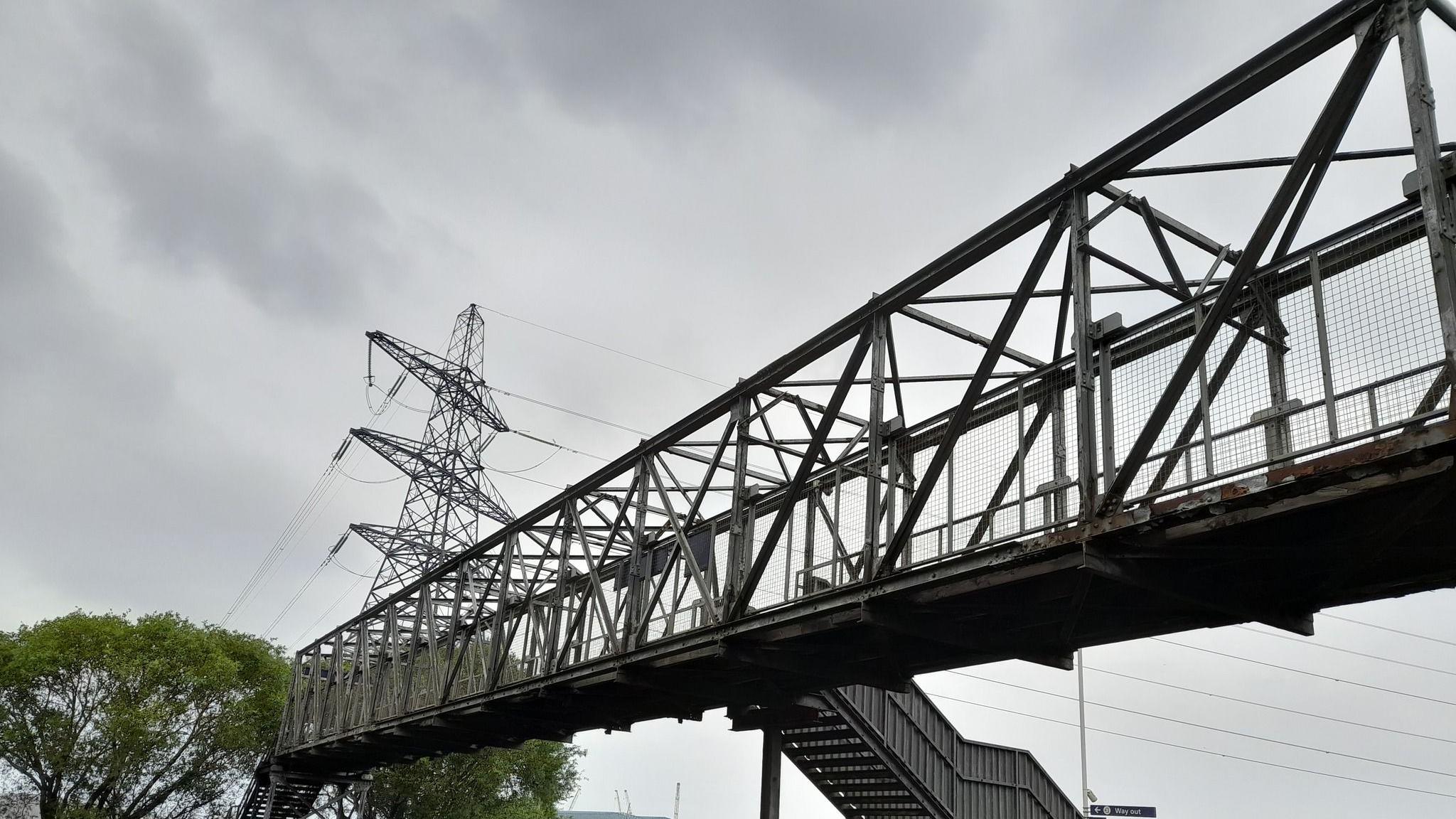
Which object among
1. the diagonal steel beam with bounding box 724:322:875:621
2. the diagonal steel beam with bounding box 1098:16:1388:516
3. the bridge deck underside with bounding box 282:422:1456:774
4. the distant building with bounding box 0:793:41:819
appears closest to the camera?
the bridge deck underside with bounding box 282:422:1456:774

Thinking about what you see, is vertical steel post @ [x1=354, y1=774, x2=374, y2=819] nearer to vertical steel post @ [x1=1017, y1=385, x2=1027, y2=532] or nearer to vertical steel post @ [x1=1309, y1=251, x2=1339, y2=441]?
vertical steel post @ [x1=1017, y1=385, x2=1027, y2=532]

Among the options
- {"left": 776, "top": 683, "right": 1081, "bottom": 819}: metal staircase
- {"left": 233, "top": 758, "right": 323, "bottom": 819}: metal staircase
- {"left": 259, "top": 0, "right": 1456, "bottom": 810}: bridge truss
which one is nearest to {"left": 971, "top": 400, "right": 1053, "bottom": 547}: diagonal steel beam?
{"left": 259, "top": 0, "right": 1456, "bottom": 810}: bridge truss

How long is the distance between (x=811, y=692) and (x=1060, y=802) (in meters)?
9.91

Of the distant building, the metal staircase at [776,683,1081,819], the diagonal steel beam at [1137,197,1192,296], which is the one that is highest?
the diagonal steel beam at [1137,197,1192,296]

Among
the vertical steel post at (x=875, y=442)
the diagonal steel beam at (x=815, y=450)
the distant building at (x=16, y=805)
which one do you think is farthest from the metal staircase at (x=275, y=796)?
the vertical steel post at (x=875, y=442)

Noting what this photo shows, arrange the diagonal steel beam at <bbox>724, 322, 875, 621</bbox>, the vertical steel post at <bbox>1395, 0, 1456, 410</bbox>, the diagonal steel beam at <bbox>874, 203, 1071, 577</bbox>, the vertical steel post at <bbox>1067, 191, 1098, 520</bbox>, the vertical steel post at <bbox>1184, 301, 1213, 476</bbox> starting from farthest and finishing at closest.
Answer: the diagonal steel beam at <bbox>724, 322, 875, 621</bbox>
the diagonal steel beam at <bbox>874, 203, 1071, 577</bbox>
the vertical steel post at <bbox>1067, 191, 1098, 520</bbox>
the vertical steel post at <bbox>1184, 301, 1213, 476</bbox>
the vertical steel post at <bbox>1395, 0, 1456, 410</bbox>

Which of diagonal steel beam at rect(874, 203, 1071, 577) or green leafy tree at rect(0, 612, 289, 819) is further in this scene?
green leafy tree at rect(0, 612, 289, 819)

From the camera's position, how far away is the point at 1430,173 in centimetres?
720

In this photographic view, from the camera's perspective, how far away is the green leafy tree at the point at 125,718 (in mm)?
35938

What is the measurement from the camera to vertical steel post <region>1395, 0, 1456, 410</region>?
270 inches

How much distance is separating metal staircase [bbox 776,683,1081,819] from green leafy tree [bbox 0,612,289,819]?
26.8m

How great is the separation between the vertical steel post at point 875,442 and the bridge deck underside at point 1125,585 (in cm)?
49

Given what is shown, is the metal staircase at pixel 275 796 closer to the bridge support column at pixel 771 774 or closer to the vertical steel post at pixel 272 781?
the vertical steel post at pixel 272 781

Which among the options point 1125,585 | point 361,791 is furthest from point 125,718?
point 1125,585
